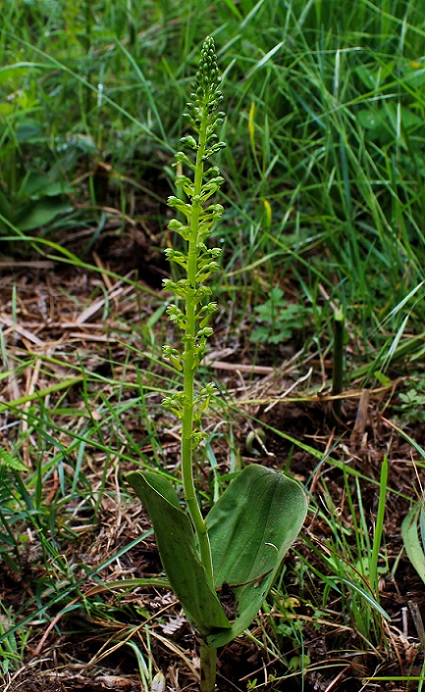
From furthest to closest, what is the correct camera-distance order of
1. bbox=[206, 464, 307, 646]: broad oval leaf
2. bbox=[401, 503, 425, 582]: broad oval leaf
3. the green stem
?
bbox=[401, 503, 425, 582]: broad oval leaf
bbox=[206, 464, 307, 646]: broad oval leaf
the green stem

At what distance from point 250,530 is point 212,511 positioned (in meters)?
0.09

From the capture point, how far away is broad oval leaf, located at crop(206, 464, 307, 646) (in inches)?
54.4

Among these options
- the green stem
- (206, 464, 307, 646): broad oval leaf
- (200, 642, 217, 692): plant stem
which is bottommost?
(200, 642, 217, 692): plant stem

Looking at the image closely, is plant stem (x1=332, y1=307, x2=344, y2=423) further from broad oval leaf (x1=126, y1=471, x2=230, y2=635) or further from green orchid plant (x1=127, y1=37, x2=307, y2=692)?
broad oval leaf (x1=126, y1=471, x2=230, y2=635)

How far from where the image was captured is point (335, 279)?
2574mm

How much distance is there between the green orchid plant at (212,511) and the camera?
1.23 m

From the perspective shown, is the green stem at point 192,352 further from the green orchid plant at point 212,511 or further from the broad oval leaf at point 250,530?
the broad oval leaf at point 250,530

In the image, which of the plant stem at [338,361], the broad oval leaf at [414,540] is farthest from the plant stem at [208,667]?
the plant stem at [338,361]

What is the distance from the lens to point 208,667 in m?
1.43

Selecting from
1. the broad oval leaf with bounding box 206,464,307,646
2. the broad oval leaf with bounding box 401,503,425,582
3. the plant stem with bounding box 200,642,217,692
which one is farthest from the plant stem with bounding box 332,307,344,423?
the plant stem with bounding box 200,642,217,692

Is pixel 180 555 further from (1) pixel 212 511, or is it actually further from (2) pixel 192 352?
(2) pixel 192 352

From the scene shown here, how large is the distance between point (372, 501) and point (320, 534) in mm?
209

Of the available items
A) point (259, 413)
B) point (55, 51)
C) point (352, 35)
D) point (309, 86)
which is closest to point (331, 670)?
point (259, 413)

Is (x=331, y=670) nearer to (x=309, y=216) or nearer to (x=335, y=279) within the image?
(x=335, y=279)
